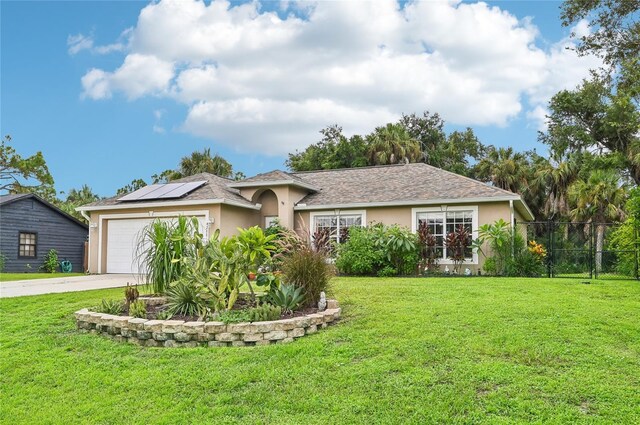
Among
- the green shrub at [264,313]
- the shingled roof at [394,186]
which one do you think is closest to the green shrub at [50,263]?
the shingled roof at [394,186]

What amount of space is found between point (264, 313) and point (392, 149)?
27.5m

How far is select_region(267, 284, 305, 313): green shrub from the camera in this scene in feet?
24.5

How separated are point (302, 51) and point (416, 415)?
1329cm

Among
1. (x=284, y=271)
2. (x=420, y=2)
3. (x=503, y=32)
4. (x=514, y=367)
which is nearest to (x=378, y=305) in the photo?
(x=284, y=271)

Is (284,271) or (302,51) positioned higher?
(302,51)

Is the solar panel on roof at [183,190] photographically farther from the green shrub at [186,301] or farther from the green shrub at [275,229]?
the green shrub at [186,301]

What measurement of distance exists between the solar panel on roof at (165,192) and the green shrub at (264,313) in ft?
39.0

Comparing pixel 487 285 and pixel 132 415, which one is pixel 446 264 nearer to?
pixel 487 285

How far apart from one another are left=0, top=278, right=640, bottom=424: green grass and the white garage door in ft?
35.9

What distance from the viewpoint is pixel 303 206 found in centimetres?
1856

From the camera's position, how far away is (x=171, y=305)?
7785 mm

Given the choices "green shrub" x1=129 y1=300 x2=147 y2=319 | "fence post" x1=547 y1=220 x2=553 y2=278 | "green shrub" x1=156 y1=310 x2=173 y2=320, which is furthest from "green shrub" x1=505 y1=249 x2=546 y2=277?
"green shrub" x1=129 y1=300 x2=147 y2=319

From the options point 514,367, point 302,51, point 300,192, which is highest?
point 302,51

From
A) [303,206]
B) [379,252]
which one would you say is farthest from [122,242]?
[379,252]
